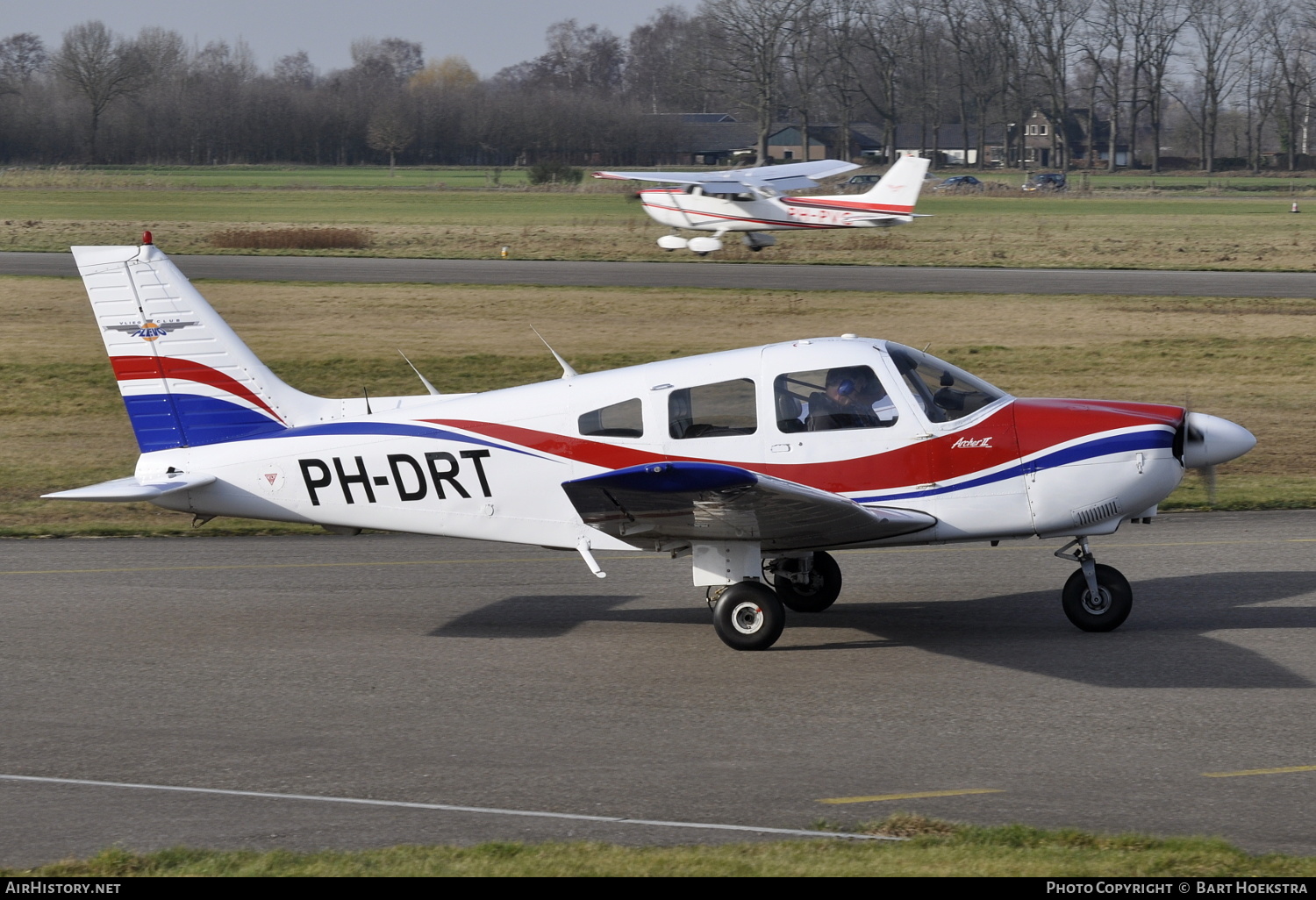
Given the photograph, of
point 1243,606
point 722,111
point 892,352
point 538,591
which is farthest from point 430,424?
point 722,111

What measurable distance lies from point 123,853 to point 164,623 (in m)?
5.16

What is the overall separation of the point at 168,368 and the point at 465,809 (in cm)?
561

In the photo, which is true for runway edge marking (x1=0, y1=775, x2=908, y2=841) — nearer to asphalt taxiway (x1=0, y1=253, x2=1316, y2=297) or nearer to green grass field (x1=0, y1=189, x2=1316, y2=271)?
asphalt taxiway (x1=0, y1=253, x2=1316, y2=297)

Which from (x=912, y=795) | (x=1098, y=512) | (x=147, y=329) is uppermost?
(x=147, y=329)

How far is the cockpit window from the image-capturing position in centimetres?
985

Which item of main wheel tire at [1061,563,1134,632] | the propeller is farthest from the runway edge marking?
the propeller

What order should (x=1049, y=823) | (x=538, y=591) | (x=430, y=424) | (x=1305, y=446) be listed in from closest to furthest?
(x=1049, y=823) → (x=430, y=424) → (x=538, y=591) → (x=1305, y=446)

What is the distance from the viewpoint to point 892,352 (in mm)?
9930

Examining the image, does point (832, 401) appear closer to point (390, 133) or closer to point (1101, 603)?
point (1101, 603)

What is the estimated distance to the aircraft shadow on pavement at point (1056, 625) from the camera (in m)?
9.12

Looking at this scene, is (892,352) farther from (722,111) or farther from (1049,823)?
(722,111)

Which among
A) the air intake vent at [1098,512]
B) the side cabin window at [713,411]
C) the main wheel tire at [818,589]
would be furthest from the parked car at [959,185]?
the side cabin window at [713,411]

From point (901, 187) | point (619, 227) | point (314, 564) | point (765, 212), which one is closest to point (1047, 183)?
point (619, 227)

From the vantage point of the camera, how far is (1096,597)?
10078mm
